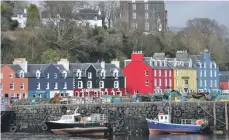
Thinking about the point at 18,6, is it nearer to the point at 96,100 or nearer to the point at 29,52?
the point at 29,52

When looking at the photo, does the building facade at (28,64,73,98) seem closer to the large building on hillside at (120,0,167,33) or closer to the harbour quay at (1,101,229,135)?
the harbour quay at (1,101,229,135)

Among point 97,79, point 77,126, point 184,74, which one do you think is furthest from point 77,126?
point 184,74

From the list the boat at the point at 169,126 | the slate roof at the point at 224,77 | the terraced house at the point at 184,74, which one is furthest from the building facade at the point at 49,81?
the slate roof at the point at 224,77

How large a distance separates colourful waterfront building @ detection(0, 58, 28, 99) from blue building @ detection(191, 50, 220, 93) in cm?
2287

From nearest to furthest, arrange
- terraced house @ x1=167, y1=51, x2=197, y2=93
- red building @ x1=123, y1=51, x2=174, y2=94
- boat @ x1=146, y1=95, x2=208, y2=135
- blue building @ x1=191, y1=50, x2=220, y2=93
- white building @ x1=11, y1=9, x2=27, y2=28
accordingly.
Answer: boat @ x1=146, y1=95, x2=208, y2=135, red building @ x1=123, y1=51, x2=174, y2=94, terraced house @ x1=167, y1=51, x2=197, y2=93, blue building @ x1=191, y1=50, x2=220, y2=93, white building @ x1=11, y1=9, x2=27, y2=28

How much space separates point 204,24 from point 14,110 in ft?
213

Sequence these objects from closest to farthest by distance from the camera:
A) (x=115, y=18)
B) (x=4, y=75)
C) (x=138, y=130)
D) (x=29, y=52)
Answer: (x=138, y=130) < (x=4, y=75) < (x=29, y=52) < (x=115, y=18)

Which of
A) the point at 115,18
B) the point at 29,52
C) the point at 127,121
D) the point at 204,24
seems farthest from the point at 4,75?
the point at 204,24

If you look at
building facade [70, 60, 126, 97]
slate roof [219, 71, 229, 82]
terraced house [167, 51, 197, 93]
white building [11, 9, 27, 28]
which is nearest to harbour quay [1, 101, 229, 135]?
building facade [70, 60, 126, 97]

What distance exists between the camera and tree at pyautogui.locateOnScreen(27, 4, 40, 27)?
316ft

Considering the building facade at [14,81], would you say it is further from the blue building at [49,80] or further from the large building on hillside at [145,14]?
the large building on hillside at [145,14]

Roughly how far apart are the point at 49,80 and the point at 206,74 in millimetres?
21949

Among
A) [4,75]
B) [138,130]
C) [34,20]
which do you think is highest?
[34,20]

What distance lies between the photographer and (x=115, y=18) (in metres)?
110
